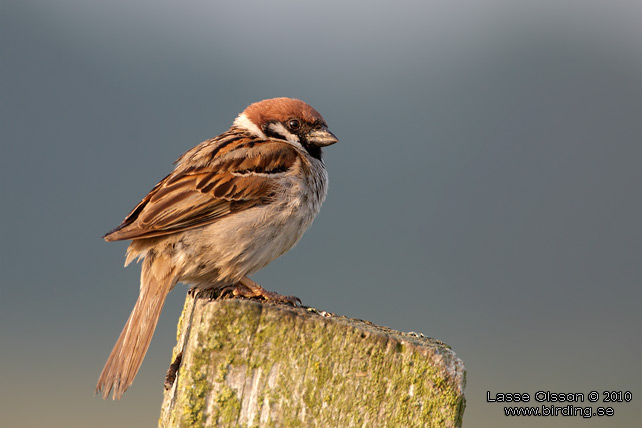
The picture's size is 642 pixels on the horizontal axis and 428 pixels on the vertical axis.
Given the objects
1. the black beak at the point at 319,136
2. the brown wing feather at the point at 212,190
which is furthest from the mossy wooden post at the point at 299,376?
the black beak at the point at 319,136

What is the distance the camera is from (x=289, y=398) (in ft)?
9.04

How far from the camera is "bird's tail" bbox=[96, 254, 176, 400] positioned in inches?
157

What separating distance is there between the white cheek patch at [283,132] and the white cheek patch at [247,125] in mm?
93

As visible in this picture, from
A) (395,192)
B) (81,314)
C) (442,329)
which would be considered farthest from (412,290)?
(395,192)

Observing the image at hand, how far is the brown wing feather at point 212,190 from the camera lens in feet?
15.5

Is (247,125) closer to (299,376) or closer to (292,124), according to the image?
(292,124)

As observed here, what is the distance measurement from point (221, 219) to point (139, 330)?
956 millimetres

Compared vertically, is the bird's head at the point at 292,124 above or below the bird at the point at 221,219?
above

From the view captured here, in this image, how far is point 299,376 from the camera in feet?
9.07

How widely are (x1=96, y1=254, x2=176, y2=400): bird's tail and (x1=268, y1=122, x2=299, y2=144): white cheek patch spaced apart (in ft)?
5.32

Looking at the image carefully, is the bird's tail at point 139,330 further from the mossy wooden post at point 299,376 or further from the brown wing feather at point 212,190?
the mossy wooden post at point 299,376

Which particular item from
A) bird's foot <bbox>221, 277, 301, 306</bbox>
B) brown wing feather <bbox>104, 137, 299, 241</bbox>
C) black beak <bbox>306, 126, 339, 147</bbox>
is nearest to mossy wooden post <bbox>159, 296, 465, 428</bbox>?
brown wing feather <bbox>104, 137, 299, 241</bbox>

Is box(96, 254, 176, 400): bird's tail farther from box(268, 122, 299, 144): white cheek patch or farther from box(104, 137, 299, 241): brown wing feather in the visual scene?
box(268, 122, 299, 144): white cheek patch

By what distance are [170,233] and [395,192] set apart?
9508 centimetres
